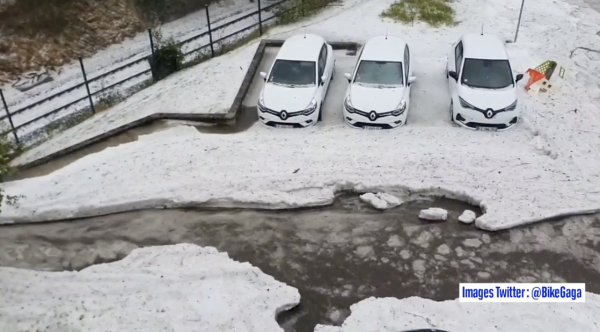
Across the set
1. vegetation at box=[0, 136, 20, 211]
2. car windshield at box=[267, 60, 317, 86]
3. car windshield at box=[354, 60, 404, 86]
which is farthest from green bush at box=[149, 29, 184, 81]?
car windshield at box=[354, 60, 404, 86]

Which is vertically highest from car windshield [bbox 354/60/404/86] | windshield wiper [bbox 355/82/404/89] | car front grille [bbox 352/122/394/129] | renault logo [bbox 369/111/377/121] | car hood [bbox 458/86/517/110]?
car windshield [bbox 354/60/404/86]

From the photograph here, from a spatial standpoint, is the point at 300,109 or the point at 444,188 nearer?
the point at 444,188

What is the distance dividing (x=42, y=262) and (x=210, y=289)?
10.2ft

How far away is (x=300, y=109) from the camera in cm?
1205

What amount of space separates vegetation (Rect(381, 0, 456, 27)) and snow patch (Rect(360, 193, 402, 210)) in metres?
8.80

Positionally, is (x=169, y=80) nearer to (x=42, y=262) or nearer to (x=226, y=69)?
(x=226, y=69)

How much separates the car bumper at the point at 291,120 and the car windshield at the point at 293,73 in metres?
0.94

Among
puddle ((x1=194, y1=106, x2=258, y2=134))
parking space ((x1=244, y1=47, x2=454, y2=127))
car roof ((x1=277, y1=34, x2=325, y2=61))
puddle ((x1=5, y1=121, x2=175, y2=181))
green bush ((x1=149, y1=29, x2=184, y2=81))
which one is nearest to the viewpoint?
puddle ((x1=5, y1=121, x2=175, y2=181))

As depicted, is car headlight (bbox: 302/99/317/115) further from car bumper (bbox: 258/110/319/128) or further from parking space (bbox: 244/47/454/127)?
parking space (bbox: 244/47/454/127)

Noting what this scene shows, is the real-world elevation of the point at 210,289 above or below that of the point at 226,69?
below

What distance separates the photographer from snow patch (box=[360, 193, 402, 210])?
32.9ft

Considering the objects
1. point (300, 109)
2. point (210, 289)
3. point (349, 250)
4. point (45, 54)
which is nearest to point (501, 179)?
point (349, 250)

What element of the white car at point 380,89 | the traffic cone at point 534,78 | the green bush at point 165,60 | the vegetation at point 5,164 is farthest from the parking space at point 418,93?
the vegetation at point 5,164

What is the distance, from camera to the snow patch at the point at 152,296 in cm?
760
